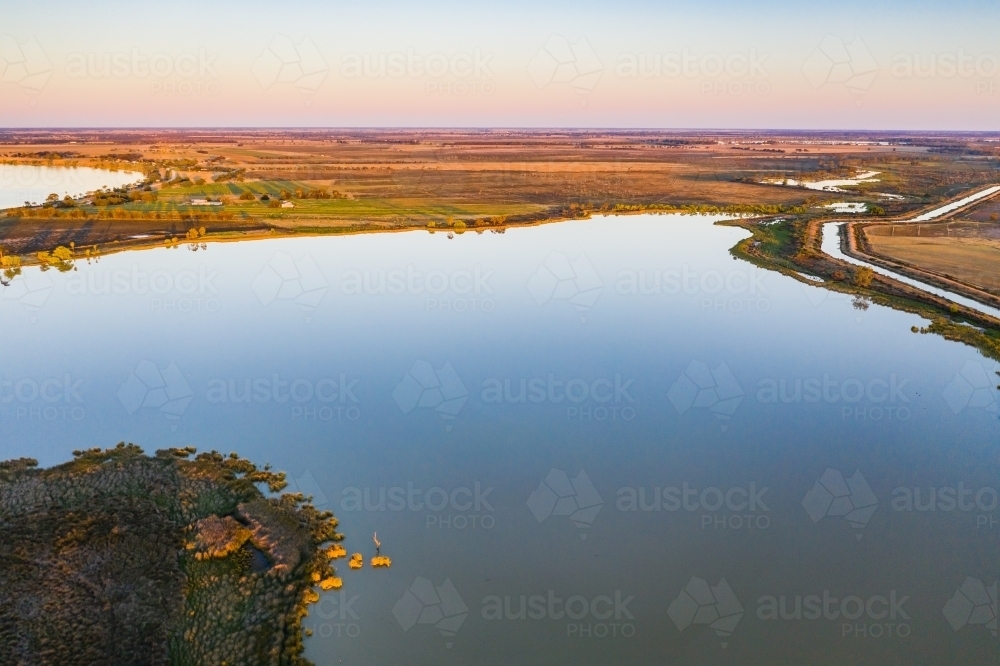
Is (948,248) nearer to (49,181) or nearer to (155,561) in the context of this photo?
(155,561)

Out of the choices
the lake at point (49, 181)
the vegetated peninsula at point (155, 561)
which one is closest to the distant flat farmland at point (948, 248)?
the vegetated peninsula at point (155, 561)

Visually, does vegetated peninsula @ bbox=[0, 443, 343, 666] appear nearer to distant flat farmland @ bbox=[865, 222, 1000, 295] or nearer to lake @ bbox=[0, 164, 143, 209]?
distant flat farmland @ bbox=[865, 222, 1000, 295]

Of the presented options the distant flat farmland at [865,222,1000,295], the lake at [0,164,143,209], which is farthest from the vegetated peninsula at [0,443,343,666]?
the lake at [0,164,143,209]

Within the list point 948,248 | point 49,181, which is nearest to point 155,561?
point 948,248

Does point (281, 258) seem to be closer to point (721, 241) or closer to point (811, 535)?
point (721, 241)

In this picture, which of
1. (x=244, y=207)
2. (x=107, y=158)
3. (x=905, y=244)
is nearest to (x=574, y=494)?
(x=905, y=244)

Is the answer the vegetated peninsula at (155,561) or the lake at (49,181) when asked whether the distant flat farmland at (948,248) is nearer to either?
the vegetated peninsula at (155,561)
